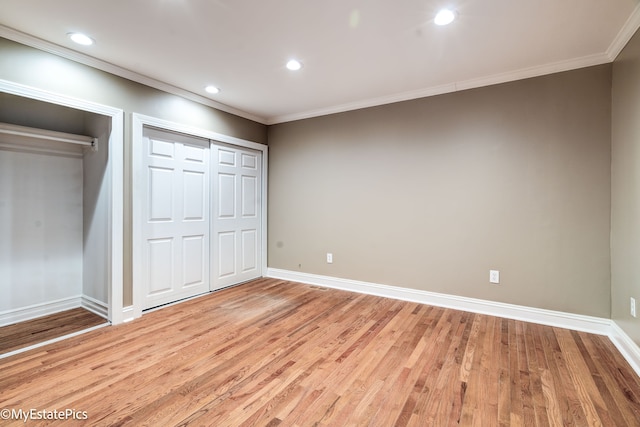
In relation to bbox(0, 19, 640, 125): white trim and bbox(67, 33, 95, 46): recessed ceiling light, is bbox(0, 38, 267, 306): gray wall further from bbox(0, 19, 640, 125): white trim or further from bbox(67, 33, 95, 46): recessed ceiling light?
bbox(67, 33, 95, 46): recessed ceiling light

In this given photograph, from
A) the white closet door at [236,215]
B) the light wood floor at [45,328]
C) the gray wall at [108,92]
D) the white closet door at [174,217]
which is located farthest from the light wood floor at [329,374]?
the white closet door at [236,215]

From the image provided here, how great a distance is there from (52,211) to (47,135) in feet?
2.84

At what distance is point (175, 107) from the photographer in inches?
135

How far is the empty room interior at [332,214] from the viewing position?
1931 millimetres

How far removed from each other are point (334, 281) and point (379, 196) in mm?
1348

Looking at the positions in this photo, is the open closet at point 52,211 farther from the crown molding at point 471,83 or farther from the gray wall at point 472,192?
the crown molding at point 471,83

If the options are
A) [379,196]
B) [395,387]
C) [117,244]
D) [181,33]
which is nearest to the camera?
[395,387]

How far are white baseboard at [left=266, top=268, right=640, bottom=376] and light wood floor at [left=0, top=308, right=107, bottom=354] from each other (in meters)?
2.60

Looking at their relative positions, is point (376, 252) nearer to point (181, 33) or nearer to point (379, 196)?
point (379, 196)

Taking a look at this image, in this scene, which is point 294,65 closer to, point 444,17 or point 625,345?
point 444,17

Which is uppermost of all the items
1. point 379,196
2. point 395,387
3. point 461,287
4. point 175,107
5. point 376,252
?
point 175,107

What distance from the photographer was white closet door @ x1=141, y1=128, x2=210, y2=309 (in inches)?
127

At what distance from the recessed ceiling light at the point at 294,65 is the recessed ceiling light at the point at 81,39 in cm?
162

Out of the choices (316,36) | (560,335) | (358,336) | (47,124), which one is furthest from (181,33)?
(560,335)
